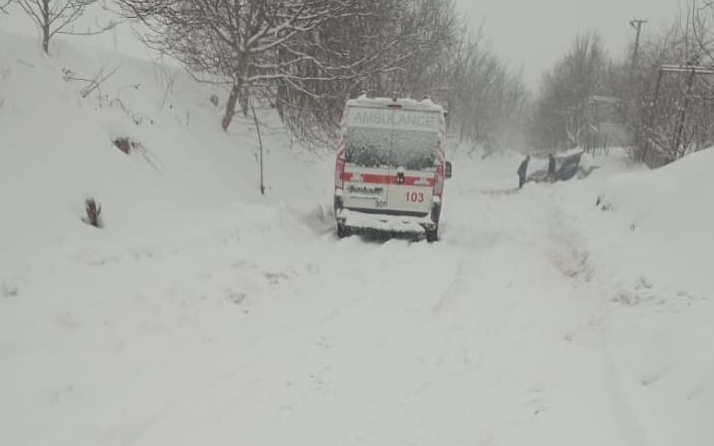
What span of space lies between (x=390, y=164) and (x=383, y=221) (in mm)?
1115

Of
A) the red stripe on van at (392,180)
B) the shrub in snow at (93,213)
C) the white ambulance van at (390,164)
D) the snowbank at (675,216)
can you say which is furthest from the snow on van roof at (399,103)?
the shrub in snow at (93,213)

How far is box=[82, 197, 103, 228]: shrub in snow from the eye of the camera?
7410 millimetres

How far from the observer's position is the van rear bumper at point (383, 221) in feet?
34.1

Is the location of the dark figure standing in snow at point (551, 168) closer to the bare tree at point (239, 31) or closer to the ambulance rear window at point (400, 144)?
the bare tree at point (239, 31)

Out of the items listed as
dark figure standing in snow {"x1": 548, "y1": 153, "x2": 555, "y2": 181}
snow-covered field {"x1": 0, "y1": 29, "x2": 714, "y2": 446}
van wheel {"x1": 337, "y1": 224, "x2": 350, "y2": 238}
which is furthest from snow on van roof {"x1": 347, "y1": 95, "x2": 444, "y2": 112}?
dark figure standing in snow {"x1": 548, "y1": 153, "x2": 555, "y2": 181}

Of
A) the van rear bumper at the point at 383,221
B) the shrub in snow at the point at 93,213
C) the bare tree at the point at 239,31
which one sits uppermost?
the bare tree at the point at 239,31

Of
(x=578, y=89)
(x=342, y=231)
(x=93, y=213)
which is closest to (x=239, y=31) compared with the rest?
(x=342, y=231)

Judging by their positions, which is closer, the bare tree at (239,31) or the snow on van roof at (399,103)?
the snow on van roof at (399,103)

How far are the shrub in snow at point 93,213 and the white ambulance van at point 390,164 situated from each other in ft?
14.2

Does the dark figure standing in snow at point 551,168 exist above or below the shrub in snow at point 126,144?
below

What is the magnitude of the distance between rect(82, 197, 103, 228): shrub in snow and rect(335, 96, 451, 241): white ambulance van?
4.33 metres

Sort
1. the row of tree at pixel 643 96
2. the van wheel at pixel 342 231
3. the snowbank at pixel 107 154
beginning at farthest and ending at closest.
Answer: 1. the row of tree at pixel 643 96
2. the van wheel at pixel 342 231
3. the snowbank at pixel 107 154

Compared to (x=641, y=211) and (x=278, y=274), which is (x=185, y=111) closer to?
(x=278, y=274)

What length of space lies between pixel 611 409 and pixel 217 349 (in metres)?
3.38
